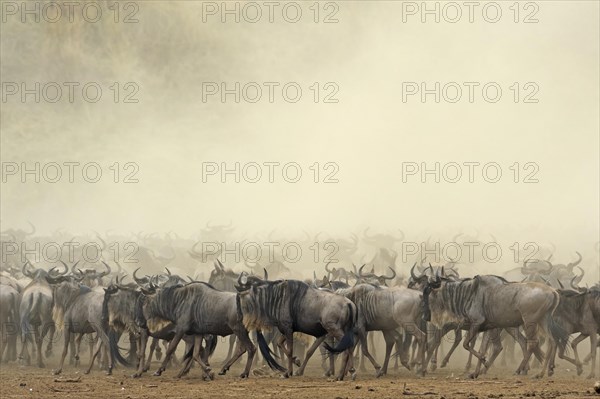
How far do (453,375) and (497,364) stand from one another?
4.29 m

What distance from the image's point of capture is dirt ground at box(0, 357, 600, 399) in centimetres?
1590

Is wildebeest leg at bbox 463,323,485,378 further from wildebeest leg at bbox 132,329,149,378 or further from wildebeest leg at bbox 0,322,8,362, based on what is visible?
wildebeest leg at bbox 0,322,8,362

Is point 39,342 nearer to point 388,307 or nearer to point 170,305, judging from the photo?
point 170,305

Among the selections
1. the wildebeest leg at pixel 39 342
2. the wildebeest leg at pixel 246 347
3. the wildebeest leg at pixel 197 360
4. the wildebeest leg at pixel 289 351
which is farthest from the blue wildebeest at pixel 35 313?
the wildebeest leg at pixel 289 351

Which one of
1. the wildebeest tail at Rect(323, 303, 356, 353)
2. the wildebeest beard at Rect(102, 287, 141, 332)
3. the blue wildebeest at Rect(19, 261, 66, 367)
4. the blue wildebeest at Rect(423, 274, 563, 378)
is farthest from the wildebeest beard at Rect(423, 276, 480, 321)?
the blue wildebeest at Rect(19, 261, 66, 367)

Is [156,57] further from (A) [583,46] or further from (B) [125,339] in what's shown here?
(B) [125,339]

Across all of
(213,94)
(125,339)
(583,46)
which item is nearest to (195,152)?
(213,94)

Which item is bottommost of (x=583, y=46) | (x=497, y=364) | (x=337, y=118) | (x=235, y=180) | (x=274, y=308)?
(x=497, y=364)

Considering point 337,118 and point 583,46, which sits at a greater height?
point 583,46

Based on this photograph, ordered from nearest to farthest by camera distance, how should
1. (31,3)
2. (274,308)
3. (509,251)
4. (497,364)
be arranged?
(274,308) < (497,364) < (509,251) < (31,3)

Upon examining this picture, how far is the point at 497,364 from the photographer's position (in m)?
24.1

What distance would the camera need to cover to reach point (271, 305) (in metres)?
18.7

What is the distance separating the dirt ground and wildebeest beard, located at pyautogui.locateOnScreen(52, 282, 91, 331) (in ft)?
3.80

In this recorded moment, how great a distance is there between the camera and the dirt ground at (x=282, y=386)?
15.9 meters
